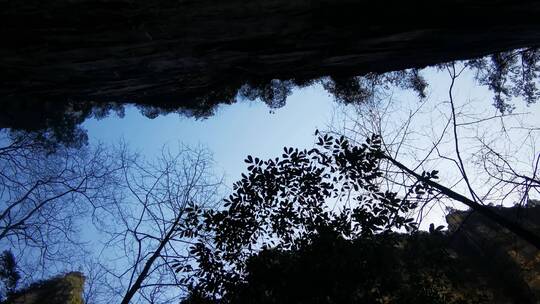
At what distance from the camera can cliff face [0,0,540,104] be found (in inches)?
288

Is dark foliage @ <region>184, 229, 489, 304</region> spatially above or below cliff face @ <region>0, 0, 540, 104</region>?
below

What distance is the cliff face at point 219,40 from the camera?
7316 mm

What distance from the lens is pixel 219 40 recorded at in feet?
30.4

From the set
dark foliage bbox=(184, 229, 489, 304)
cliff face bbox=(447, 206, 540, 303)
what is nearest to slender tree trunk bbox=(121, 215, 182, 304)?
dark foliage bbox=(184, 229, 489, 304)

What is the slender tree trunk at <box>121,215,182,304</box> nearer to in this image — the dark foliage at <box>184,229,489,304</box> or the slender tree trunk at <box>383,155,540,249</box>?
the dark foliage at <box>184,229,489,304</box>

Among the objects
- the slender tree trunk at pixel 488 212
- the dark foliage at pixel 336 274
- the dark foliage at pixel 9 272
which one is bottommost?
the dark foliage at pixel 336 274

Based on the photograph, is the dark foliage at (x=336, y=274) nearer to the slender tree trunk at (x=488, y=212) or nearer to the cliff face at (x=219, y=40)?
the slender tree trunk at (x=488, y=212)

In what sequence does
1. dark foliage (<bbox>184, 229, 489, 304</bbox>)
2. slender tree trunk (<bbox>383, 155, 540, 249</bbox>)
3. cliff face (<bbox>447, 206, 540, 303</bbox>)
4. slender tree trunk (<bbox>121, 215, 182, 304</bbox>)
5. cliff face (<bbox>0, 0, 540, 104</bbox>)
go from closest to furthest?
dark foliage (<bbox>184, 229, 489, 304</bbox>)
cliff face (<bbox>0, 0, 540, 104</bbox>)
slender tree trunk (<bbox>383, 155, 540, 249</bbox>)
slender tree trunk (<bbox>121, 215, 182, 304</bbox>)
cliff face (<bbox>447, 206, 540, 303</bbox>)

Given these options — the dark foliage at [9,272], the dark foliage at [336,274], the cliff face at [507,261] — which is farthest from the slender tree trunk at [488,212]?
the dark foliage at [9,272]

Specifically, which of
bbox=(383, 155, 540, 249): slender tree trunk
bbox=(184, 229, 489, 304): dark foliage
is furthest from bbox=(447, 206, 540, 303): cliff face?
bbox=(184, 229, 489, 304): dark foliage

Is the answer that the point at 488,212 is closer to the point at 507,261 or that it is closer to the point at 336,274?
the point at 336,274

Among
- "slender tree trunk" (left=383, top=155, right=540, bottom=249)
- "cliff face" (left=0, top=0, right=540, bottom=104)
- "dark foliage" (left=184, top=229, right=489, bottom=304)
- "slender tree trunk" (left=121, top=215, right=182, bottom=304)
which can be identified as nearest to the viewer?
"dark foliage" (left=184, top=229, right=489, bottom=304)

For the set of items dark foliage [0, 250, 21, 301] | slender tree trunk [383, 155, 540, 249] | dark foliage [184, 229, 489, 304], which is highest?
dark foliage [0, 250, 21, 301]

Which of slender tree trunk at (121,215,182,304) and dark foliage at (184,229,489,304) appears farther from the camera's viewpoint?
slender tree trunk at (121,215,182,304)
